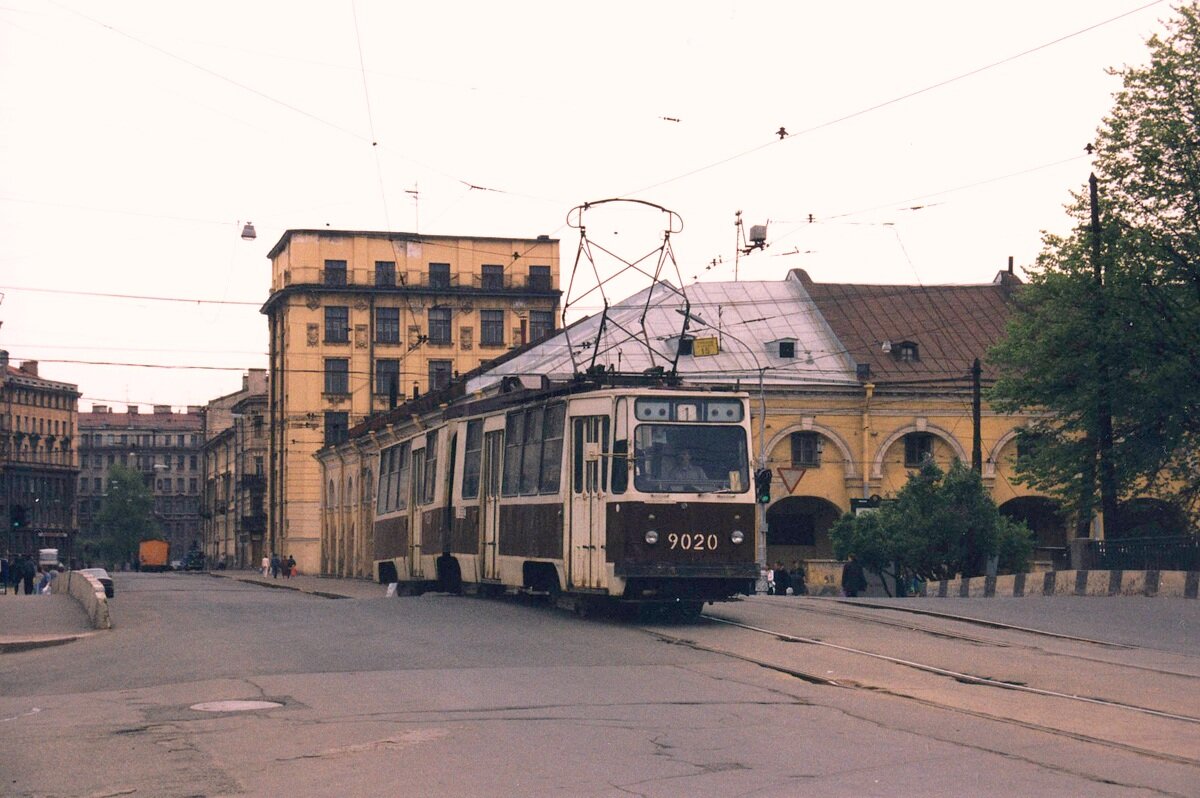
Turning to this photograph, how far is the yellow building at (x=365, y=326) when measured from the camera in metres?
85.8

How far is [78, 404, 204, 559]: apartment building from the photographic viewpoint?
181 metres

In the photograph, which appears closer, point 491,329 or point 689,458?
point 689,458

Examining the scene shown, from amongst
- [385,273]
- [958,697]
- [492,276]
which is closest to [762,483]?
[958,697]

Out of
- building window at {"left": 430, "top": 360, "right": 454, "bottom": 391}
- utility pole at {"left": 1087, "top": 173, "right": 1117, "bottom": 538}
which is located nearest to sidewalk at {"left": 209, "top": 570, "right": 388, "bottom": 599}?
building window at {"left": 430, "top": 360, "right": 454, "bottom": 391}

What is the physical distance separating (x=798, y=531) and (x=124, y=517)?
351 ft

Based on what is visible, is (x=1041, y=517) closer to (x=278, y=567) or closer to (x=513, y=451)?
(x=278, y=567)

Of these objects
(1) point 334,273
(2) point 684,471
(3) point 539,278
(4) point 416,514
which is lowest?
(4) point 416,514

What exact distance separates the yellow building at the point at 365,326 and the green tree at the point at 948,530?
153ft

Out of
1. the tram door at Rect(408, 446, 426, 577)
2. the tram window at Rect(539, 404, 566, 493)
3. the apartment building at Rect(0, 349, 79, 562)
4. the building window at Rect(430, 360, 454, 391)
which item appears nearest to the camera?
the tram window at Rect(539, 404, 566, 493)

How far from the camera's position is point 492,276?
89.0 metres

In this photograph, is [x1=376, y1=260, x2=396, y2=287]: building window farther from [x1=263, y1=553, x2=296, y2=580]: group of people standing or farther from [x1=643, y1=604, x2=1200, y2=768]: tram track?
[x1=643, y1=604, x2=1200, y2=768]: tram track

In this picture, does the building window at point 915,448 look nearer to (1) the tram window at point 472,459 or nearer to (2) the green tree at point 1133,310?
(2) the green tree at point 1133,310

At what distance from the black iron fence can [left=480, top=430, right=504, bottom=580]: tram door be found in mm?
12799

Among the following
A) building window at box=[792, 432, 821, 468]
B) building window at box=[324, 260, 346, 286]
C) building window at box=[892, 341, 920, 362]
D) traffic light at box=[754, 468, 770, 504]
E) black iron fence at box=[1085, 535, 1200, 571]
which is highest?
building window at box=[324, 260, 346, 286]
